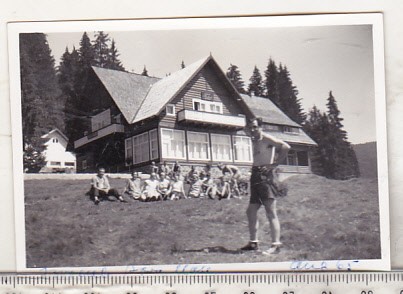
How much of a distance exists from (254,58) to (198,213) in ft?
1.71

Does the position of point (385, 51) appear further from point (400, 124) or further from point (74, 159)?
point (74, 159)

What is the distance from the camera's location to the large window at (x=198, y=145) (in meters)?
1.55

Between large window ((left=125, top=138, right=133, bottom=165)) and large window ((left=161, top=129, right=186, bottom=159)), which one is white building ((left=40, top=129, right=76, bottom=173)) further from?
large window ((left=161, top=129, right=186, bottom=159))

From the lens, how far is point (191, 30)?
1.57m

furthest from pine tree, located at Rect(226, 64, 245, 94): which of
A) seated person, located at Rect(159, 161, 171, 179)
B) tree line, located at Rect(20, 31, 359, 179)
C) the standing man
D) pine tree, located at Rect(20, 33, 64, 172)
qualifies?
pine tree, located at Rect(20, 33, 64, 172)

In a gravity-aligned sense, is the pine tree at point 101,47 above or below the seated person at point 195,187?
above

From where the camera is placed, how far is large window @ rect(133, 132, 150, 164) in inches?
61.1

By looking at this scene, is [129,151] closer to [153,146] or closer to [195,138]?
[153,146]

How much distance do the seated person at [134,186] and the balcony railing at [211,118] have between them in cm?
23

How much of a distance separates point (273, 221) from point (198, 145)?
341 mm

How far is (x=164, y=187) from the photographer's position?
1569 mm

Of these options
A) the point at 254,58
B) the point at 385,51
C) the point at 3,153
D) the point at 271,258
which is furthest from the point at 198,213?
the point at 385,51

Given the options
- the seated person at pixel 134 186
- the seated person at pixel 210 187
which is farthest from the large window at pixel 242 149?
the seated person at pixel 134 186

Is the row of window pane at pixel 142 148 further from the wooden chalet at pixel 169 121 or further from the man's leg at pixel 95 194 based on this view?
the man's leg at pixel 95 194
